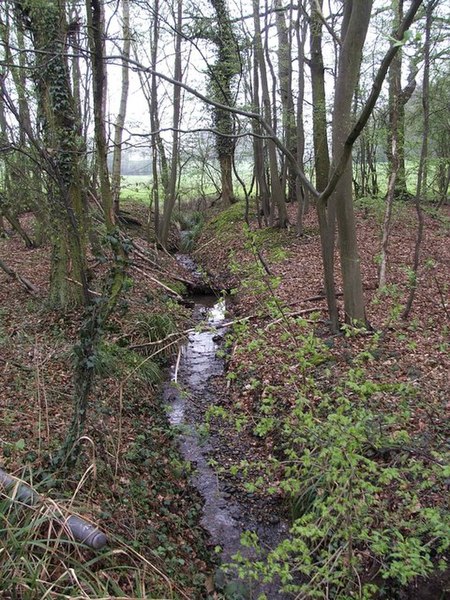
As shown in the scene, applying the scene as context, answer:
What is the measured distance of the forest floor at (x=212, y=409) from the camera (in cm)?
357

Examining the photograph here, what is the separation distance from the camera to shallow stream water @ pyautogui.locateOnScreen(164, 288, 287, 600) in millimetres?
4016

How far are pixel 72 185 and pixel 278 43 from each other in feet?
31.4

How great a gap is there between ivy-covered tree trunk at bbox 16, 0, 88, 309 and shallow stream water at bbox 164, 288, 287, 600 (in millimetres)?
2264

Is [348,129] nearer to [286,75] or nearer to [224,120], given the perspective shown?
[286,75]

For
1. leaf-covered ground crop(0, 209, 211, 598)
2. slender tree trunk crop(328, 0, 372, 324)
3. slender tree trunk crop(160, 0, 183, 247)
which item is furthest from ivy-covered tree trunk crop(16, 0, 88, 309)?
slender tree trunk crop(160, 0, 183, 247)

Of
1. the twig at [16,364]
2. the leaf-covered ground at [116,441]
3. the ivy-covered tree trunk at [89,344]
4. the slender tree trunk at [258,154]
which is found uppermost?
the slender tree trunk at [258,154]

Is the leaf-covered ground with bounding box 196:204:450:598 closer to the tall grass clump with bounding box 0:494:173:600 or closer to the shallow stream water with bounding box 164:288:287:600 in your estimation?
the shallow stream water with bounding box 164:288:287:600

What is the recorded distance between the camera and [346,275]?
256 inches

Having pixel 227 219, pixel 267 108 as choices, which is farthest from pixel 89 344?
pixel 227 219

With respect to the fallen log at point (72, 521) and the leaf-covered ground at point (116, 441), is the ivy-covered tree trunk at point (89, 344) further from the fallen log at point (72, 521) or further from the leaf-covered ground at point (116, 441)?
the fallen log at point (72, 521)

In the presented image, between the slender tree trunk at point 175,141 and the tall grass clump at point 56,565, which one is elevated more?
the slender tree trunk at point 175,141

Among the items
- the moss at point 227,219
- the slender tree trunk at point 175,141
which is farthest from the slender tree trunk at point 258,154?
the slender tree trunk at point 175,141

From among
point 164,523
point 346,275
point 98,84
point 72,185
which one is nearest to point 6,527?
point 164,523

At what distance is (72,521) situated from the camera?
3053 mm
